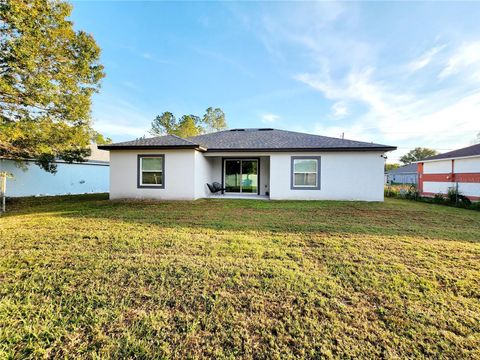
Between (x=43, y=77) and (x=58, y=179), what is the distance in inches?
389

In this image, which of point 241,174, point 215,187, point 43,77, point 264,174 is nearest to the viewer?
point 43,77

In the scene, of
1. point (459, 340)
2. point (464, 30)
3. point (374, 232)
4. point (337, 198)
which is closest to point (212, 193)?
point (337, 198)

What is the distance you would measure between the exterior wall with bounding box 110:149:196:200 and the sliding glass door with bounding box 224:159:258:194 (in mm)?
3040

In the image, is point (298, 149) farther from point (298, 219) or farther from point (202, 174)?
point (202, 174)

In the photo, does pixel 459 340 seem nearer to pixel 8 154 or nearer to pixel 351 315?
pixel 351 315

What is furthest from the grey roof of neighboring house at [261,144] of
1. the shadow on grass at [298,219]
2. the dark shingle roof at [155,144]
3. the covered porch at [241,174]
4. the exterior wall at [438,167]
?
the exterior wall at [438,167]

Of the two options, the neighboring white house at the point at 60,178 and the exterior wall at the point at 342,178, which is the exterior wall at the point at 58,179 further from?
the exterior wall at the point at 342,178

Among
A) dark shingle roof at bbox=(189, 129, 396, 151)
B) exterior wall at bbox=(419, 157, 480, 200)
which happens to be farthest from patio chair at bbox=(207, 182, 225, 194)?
exterior wall at bbox=(419, 157, 480, 200)

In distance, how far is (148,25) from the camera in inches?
481

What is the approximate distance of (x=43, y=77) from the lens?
775cm

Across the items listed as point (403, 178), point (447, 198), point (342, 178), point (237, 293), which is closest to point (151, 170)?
point (237, 293)

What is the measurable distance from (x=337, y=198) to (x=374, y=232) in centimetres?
527

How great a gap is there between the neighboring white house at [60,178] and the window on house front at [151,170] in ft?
22.7

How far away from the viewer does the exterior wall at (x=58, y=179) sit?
12766 mm
